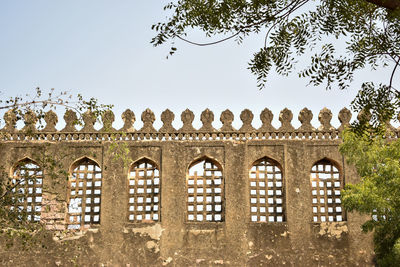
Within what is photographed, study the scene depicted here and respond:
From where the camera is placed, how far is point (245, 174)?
16266mm

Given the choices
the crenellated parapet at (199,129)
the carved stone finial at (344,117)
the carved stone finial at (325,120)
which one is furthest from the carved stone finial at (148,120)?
the carved stone finial at (344,117)

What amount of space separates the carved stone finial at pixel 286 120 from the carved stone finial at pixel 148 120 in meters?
3.23

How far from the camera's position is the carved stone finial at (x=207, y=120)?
16.8m

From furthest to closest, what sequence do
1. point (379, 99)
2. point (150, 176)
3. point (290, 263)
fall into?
point (150, 176), point (290, 263), point (379, 99)

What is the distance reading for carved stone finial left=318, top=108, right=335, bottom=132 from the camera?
16703mm

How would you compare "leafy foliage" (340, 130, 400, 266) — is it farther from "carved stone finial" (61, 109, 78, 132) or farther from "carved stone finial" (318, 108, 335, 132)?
"carved stone finial" (61, 109, 78, 132)

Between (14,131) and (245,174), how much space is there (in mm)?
5983

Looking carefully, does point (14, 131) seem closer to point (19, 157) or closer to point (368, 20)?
point (19, 157)

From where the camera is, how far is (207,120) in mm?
16891

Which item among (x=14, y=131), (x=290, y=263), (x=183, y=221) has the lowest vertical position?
(x=290, y=263)

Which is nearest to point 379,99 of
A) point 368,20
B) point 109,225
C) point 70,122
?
point 368,20

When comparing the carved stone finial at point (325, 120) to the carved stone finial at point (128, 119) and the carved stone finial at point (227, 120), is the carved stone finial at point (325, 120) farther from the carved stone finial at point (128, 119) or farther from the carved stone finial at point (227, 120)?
the carved stone finial at point (128, 119)

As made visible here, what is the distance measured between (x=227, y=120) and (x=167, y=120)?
153 cm

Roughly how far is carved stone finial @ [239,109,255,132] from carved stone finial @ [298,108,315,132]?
4.07ft
